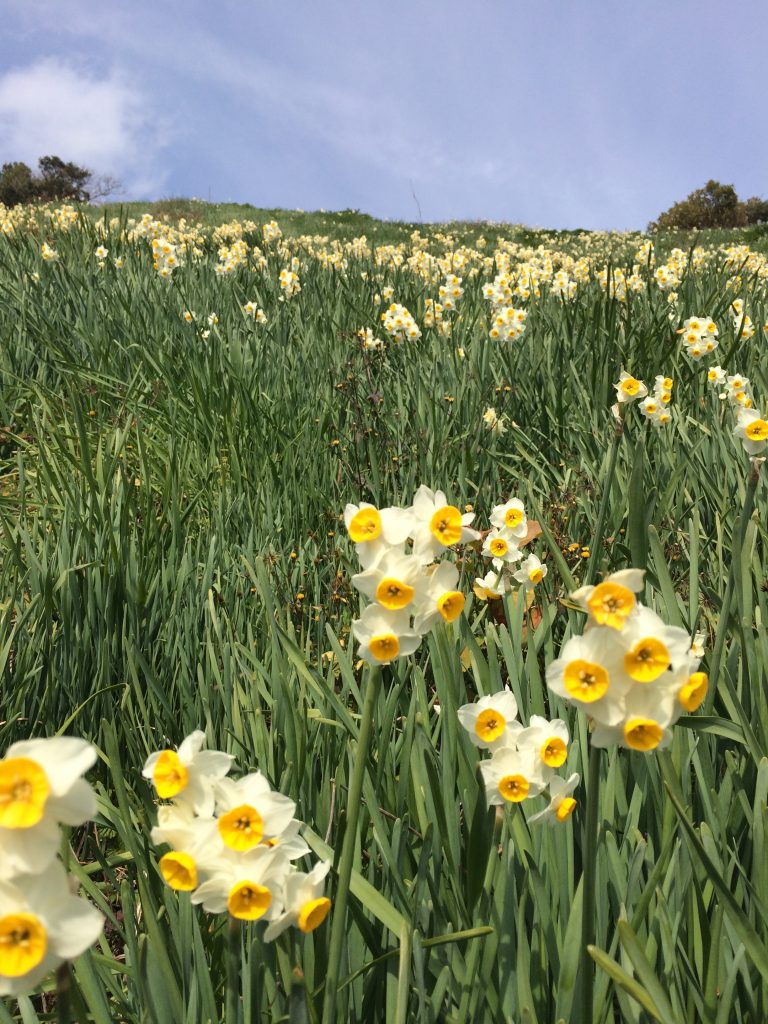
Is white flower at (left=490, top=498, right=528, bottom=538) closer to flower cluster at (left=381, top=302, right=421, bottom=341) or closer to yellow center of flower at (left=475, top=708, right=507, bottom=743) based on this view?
yellow center of flower at (left=475, top=708, right=507, bottom=743)

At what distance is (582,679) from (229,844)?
41 cm

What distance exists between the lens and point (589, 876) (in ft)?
2.82

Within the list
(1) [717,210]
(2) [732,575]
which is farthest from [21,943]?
(1) [717,210]

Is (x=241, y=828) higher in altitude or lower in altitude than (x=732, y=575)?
lower

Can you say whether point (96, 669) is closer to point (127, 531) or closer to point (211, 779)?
point (127, 531)

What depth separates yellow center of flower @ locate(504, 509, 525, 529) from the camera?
1.98 m

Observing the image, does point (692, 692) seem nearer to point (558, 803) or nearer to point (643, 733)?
point (643, 733)

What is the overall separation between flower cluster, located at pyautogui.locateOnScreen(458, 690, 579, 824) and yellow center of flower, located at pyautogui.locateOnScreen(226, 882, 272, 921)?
38 centimetres

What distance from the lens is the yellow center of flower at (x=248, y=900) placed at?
0.78m

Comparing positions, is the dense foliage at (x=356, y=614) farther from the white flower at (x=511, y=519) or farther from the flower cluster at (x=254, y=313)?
the white flower at (x=511, y=519)

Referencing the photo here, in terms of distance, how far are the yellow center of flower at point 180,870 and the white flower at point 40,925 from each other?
0.18 metres

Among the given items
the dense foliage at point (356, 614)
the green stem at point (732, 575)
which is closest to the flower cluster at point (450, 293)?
the dense foliage at point (356, 614)

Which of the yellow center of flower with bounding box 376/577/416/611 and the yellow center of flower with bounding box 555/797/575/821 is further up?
the yellow center of flower with bounding box 376/577/416/611

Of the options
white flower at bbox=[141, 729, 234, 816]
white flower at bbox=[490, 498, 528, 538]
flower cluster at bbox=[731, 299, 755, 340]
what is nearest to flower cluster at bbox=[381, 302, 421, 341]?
flower cluster at bbox=[731, 299, 755, 340]
